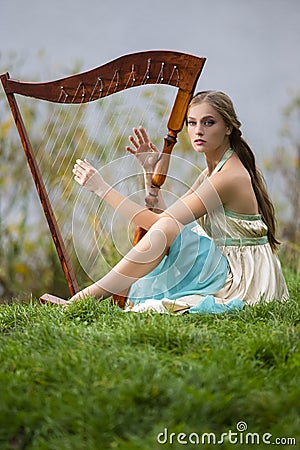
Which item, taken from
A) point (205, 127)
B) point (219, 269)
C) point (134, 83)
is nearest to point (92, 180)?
point (134, 83)

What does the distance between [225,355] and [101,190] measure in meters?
1.16

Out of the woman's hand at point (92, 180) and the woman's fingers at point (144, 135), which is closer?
the woman's hand at point (92, 180)

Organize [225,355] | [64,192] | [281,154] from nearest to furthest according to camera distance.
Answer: [225,355], [64,192], [281,154]

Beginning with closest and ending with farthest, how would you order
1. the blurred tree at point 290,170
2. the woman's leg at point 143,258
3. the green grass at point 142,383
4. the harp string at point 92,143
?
the green grass at point 142,383, the woman's leg at point 143,258, the harp string at point 92,143, the blurred tree at point 290,170

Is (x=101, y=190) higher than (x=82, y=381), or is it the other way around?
(x=101, y=190)

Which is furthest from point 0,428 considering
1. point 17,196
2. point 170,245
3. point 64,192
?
point 17,196

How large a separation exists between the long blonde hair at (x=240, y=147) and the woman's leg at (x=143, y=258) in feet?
1.52

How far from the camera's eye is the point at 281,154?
5.87m

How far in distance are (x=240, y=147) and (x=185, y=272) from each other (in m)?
0.62

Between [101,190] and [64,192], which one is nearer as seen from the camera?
[101,190]

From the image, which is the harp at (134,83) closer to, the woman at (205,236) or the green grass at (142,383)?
the woman at (205,236)

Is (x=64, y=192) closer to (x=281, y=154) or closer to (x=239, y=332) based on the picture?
(x=281, y=154)

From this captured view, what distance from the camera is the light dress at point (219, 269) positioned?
309 cm

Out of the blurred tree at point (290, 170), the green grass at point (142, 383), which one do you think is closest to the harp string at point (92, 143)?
the green grass at point (142, 383)
